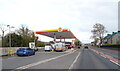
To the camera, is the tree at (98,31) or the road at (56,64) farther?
the tree at (98,31)

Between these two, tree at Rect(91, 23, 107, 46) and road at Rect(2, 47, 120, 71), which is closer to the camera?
road at Rect(2, 47, 120, 71)

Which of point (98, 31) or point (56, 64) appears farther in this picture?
point (98, 31)

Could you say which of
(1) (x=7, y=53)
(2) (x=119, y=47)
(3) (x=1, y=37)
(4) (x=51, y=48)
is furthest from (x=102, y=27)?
(1) (x=7, y=53)

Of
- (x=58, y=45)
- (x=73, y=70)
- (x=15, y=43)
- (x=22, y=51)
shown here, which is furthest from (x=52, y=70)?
(x=15, y=43)

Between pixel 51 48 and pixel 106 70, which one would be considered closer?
pixel 106 70

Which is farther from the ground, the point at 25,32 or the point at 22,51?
the point at 25,32

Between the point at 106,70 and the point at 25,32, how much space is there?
236ft

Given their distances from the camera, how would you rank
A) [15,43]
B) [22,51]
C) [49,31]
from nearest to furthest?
[22,51], [49,31], [15,43]

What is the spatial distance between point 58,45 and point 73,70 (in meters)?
33.6

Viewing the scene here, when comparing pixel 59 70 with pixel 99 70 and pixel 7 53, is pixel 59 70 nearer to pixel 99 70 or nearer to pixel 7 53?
pixel 99 70

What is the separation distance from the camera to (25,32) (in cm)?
7969

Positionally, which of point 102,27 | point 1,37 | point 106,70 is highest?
point 102,27

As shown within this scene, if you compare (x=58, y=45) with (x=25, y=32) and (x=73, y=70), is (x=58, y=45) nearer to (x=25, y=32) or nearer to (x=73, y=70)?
(x=73, y=70)

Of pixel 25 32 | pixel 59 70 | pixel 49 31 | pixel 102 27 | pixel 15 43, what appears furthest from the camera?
pixel 102 27
